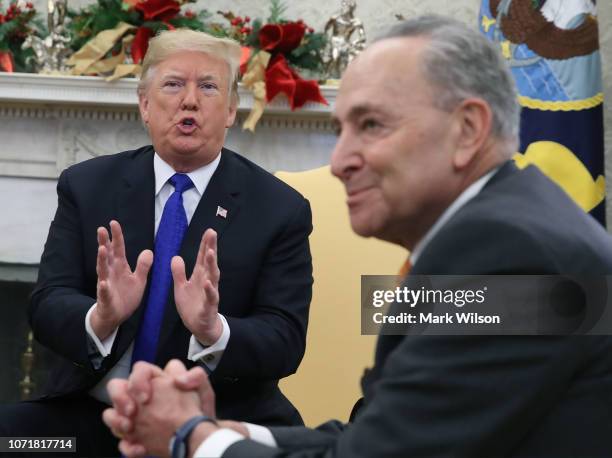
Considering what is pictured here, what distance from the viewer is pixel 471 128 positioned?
54.7 inches

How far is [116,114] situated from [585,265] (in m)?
3.64

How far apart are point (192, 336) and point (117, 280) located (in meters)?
0.21

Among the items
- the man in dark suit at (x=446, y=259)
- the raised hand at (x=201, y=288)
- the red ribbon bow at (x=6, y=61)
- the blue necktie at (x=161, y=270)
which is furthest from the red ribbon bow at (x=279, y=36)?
the man in dark suit at (x=446, y=259)

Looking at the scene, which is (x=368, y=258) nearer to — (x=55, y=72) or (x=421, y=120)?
(x=421, y=120)

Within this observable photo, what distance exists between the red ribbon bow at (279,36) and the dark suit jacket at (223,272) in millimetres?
1787

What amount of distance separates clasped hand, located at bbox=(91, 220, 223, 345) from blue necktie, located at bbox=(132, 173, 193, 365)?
0.46 feet

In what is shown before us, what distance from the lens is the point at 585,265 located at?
127 cm

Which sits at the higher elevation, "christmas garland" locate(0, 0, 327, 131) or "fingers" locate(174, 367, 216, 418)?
"christmas garland" locate(0, 0, 327, 131)

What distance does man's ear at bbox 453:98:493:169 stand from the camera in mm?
1381

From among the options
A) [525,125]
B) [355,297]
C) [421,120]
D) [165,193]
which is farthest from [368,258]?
[421,120]

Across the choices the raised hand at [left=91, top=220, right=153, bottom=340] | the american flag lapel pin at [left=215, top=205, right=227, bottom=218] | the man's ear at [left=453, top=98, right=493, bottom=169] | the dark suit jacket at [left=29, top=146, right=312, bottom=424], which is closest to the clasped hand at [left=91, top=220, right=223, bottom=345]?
the raised hand at [left=91, top=220, right=153, bottom=340]

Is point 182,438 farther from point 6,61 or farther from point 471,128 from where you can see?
point 6,61

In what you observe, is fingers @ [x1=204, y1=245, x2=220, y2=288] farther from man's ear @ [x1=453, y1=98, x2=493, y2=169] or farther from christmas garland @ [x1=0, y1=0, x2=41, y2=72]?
christmas garland @ [x1=0, y1=0, x2=41, y2=72]

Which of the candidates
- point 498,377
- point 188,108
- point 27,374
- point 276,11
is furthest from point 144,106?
point 27,374
